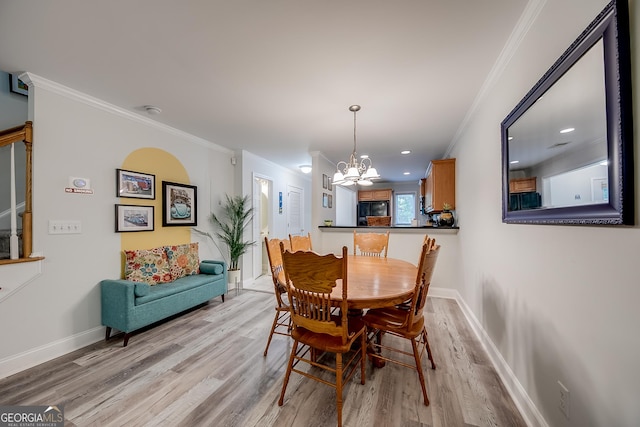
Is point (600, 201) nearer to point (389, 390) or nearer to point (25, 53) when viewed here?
point (389, 390)

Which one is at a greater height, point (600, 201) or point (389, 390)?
point (600, 201)

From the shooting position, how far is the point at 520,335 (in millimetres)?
1650

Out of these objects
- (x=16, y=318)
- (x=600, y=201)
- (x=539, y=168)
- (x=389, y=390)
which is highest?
(x=539, y=168)

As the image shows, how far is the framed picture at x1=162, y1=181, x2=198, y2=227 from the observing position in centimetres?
335

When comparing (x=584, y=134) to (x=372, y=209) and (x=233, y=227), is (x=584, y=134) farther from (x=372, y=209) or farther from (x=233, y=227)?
(x=372, y=209)

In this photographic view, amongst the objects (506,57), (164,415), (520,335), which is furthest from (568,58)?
(164,415)

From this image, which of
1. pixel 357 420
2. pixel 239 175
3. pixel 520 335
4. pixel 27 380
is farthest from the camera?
pixel 239 175

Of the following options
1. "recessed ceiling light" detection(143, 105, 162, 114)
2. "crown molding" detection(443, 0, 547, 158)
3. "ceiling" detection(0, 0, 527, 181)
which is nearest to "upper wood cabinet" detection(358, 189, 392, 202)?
"ceiling" detection(0, 0, 527, 181)

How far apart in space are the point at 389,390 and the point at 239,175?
3893 mm

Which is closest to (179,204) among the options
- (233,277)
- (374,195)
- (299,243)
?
(233,277)

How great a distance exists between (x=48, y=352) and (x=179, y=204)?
1.96 metres

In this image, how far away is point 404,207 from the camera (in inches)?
327

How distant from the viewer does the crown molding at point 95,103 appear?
2.16 m

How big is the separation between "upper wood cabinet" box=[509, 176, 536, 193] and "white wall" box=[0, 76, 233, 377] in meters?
3.79
